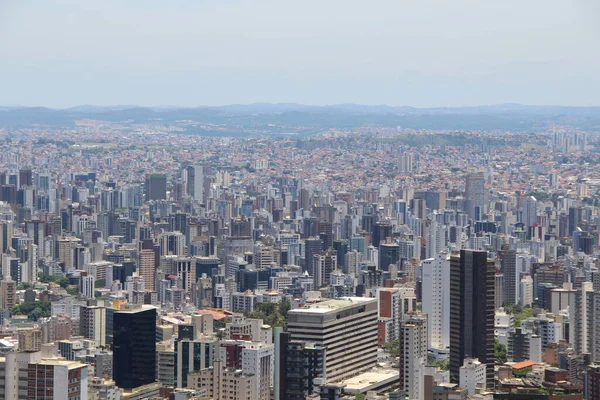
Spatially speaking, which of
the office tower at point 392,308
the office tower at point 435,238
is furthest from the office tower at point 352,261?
the office tower at point 392,308

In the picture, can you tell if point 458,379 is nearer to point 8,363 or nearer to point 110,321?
point 8,363

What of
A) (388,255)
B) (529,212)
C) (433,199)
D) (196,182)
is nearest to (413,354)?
(388,255)

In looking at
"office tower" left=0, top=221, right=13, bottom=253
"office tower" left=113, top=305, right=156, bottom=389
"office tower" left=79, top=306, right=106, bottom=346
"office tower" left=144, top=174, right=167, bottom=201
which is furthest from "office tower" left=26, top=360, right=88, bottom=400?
"office tower" left=144, top=174, right=167, bottom=201

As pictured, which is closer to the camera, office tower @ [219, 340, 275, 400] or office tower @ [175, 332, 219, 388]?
office tower @ [219, 340, 275, 400]

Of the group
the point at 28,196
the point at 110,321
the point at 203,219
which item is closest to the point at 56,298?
the point at 110,321

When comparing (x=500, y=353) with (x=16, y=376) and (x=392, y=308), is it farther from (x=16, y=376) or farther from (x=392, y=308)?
(x=16, y=376)

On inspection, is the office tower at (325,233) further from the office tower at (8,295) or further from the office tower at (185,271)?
the office tower at (8,295)

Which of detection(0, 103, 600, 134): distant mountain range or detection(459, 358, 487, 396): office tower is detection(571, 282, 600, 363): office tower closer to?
detection(459, 358, 487, 396): office tower

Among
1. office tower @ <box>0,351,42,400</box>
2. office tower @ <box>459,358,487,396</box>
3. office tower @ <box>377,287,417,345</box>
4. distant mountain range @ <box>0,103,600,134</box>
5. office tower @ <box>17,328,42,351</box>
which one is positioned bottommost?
office tower @ <box>17,328,42,351</box>
